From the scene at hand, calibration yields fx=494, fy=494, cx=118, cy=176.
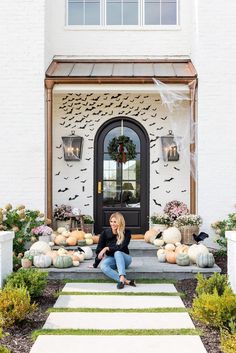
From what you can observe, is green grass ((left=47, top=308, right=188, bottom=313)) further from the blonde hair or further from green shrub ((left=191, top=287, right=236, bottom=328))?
the blonde hair

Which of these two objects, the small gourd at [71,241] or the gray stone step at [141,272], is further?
the small gourd at [71,241]

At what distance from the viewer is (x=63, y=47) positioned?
1034 centimetres

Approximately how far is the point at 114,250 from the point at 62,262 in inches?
31.2

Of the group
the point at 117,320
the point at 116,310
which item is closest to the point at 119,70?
the point at 116,310

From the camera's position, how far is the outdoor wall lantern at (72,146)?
9.98m

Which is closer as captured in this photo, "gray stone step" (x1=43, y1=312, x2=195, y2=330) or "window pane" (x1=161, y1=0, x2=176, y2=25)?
"gray stone step" (x1=43, y1=312, x2=195, y2=330)

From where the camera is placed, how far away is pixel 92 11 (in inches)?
413

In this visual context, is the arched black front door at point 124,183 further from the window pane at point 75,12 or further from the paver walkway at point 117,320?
the paver walkway at point 117,320

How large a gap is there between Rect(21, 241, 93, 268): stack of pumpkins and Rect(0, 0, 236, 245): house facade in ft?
5.39

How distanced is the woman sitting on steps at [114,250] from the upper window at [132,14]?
5.20 meters

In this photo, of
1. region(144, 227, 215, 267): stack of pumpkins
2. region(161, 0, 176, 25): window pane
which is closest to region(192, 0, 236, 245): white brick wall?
region(144, 227, 215, 267): stack of pumpkins

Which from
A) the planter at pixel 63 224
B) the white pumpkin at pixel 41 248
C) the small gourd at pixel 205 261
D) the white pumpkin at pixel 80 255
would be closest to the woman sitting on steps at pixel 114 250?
the white pumpkin at pixel 80 255

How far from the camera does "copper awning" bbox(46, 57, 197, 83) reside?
9.16 metres

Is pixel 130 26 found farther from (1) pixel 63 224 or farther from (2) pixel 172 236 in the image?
(2) pixel 172 236
